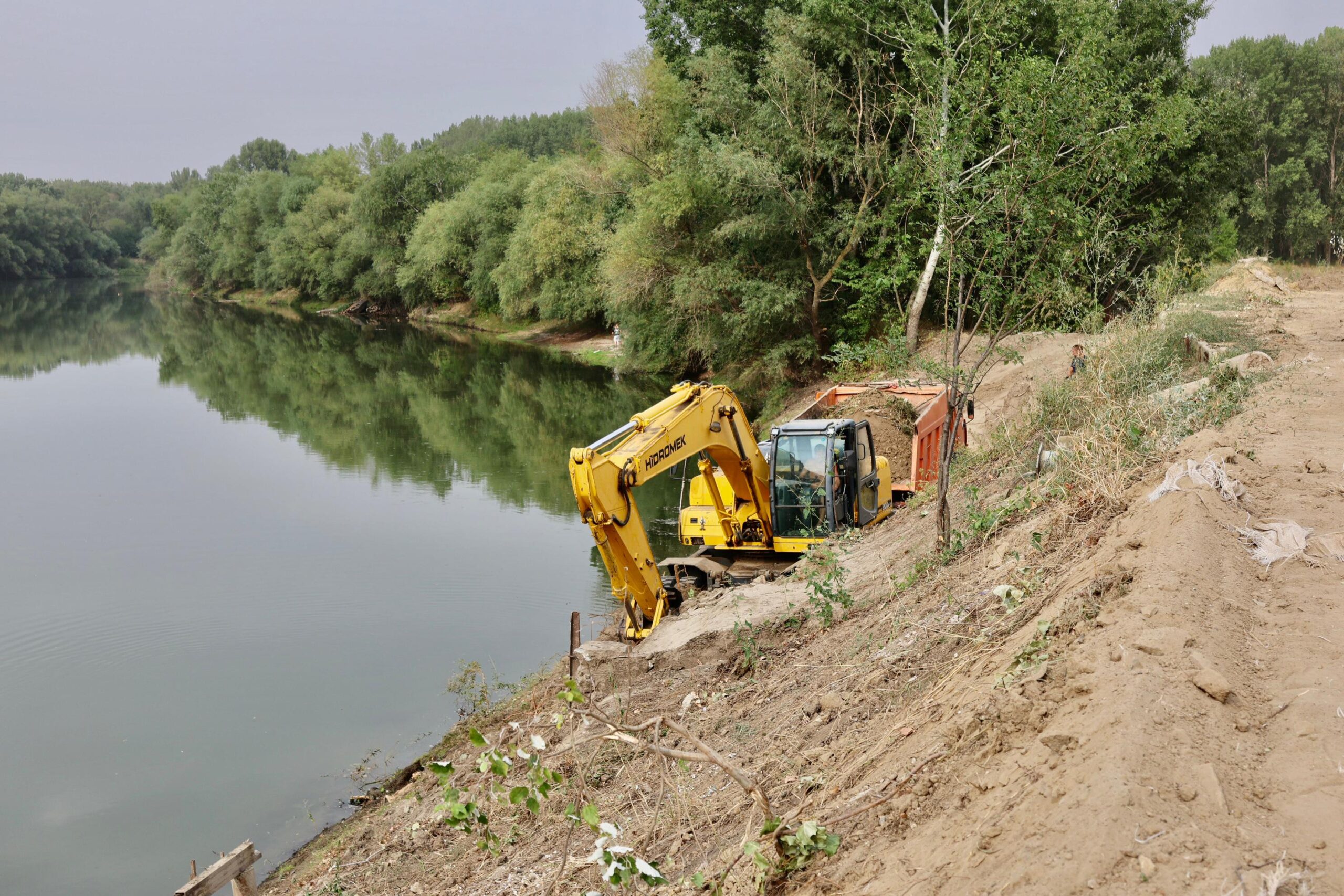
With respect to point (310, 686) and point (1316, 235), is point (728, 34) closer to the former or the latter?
point (310, 686)

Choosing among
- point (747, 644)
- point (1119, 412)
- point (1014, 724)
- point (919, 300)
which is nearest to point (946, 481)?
point (1119, 412)

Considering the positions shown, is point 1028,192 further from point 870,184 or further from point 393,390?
point 393,390

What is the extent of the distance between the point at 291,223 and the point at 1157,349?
77753 mm

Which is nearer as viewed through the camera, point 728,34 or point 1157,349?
point 1157,349

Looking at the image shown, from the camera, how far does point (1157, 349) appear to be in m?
12.3

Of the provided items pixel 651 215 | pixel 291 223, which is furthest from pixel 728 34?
pixel 291 223

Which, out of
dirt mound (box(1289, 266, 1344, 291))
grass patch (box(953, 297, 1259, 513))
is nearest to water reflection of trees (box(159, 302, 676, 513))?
grass patch (box(953, 297, 1259, 513))

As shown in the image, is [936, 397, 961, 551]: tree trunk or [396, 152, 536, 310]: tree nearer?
[936, 397, 961, 551]: tree trunk

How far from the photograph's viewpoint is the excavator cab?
1389 centimetres

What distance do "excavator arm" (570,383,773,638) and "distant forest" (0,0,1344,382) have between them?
268 cm

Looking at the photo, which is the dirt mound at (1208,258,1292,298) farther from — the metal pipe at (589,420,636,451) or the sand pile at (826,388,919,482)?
the metal pipe at (589,420,636,451)

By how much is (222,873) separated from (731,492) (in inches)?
336

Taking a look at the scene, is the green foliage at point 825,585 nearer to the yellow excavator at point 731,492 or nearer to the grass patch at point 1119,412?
the yellow excavator at point 731,492

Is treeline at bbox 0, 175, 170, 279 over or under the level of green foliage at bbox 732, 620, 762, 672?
over
